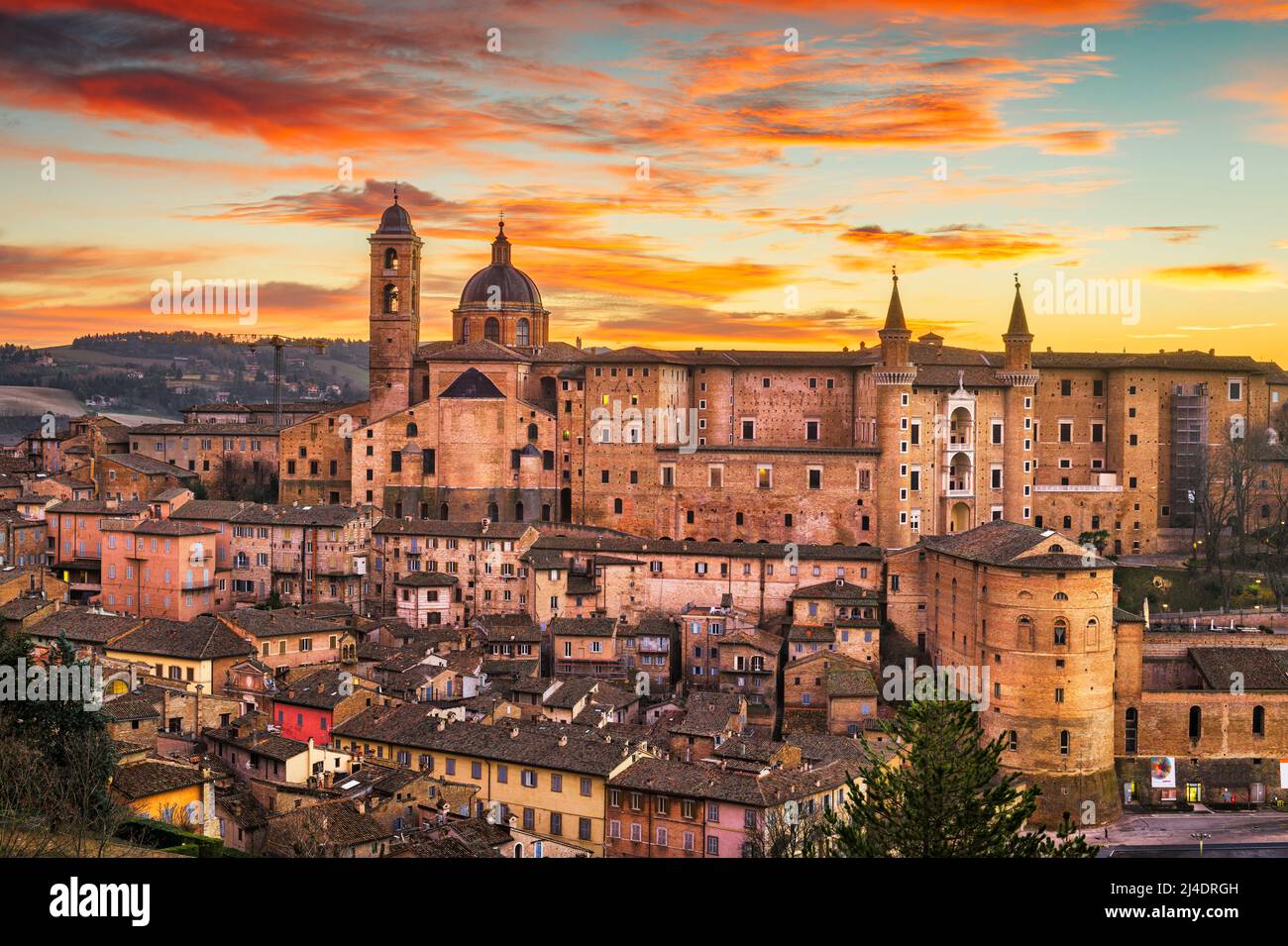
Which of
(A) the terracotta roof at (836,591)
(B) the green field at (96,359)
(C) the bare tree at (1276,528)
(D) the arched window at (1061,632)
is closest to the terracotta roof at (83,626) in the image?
(A) the terracotta roof at (836,591)

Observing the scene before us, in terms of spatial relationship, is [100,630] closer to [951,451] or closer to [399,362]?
[399,362]

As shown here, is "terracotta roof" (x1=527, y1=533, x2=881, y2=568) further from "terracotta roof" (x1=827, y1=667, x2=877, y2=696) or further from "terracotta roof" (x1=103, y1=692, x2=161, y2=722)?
"terracotta roof" (x1=103, y1=692, x2=161, y2=722)

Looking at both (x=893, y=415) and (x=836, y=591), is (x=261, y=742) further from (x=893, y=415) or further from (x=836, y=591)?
(x=893, y=415)

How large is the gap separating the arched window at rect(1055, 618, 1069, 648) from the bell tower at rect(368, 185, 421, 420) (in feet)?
91.8

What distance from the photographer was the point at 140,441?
52.8 meters

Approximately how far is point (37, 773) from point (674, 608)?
2415cm

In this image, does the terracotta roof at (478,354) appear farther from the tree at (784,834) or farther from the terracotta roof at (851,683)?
the tree at (784,834)

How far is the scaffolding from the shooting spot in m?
48.6

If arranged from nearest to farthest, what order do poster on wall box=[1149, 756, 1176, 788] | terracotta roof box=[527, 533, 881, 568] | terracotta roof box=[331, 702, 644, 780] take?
terracotta roof box=[331, 702, 644, 780] < poster on wall box=[1149, 756, 1176, 788] < terracotta roof box=[527, 533, 881, 568]

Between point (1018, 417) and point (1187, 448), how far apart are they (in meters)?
7.14

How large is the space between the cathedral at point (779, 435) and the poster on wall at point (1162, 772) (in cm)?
1170

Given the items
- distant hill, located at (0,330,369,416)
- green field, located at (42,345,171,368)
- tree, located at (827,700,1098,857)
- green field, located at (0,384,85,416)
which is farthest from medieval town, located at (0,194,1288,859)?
green field, located at (42,345,171,368)

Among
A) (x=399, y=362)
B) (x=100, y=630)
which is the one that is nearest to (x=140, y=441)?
(x=399, y=362)

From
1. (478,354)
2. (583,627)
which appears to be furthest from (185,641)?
(478,354)
